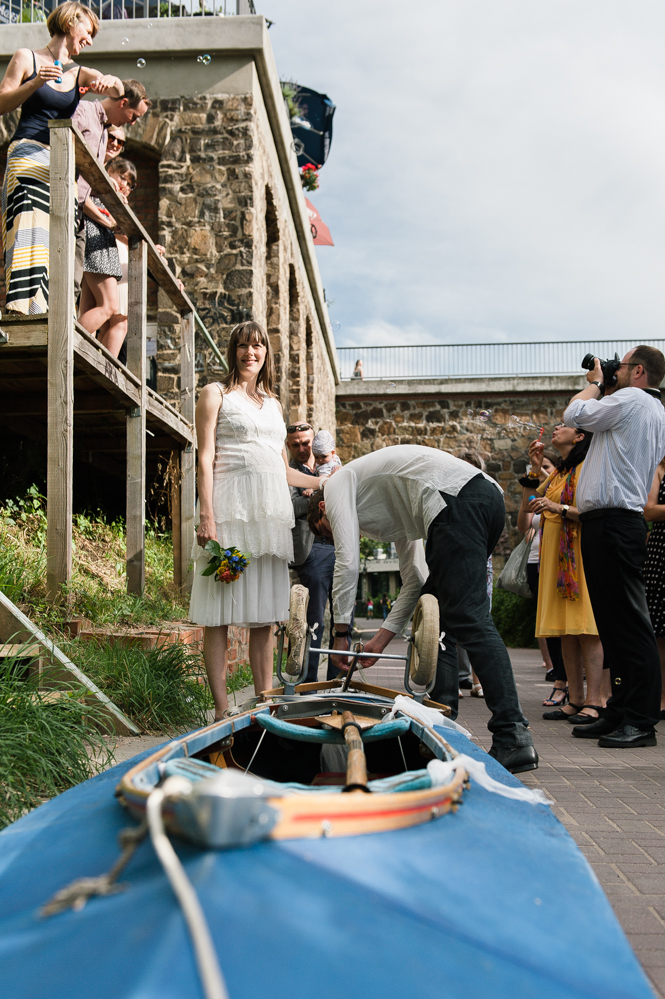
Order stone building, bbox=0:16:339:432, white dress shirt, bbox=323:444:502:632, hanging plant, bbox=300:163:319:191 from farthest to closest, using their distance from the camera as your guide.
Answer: hanging plant, bbox=300:163:319:191
stone building, bbox=0:16:339:432
white dress shirt, bbox=323:444:502:632

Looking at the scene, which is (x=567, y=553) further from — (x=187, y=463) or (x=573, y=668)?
(x=187, y=463)

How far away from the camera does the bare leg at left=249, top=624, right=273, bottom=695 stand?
400cm

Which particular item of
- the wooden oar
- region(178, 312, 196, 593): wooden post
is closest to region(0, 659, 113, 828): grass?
the wooden oar

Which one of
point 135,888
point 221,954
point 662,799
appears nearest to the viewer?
point 221,954

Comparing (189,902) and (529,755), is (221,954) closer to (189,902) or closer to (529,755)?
(189,902)

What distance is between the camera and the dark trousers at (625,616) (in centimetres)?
406

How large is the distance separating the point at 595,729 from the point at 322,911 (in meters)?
3.75

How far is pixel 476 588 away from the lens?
3.39 m

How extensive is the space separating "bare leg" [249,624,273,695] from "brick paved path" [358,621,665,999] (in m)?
1.18

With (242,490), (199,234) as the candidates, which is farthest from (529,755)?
(199,234)

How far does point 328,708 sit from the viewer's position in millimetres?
2449

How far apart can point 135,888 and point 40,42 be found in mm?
9808

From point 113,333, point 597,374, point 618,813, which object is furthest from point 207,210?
point 618,813

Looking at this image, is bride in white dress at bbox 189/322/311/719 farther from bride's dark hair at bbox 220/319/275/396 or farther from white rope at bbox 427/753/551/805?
white rope at bbox 427/753/551/805
